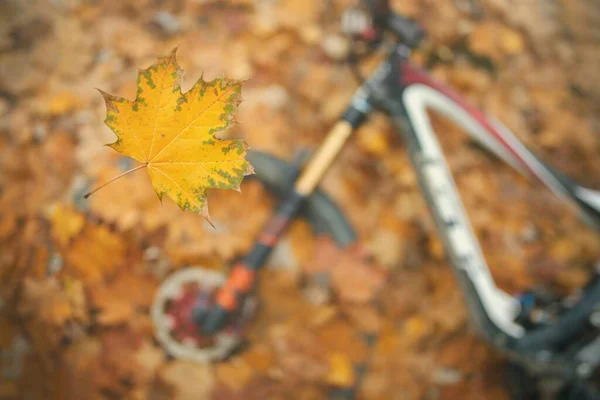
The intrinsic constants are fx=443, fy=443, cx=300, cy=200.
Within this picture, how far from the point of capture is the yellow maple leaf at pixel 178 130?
2.41 ft

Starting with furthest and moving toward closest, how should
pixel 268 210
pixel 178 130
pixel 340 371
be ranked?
pixel 268 210 → pixel 340 371 → pixel 178 130

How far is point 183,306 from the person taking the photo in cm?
193

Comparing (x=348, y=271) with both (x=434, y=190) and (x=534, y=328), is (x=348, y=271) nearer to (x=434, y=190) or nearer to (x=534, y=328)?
(x=434, y=190)

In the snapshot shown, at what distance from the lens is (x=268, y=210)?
6.94 ft

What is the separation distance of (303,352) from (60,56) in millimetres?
1865

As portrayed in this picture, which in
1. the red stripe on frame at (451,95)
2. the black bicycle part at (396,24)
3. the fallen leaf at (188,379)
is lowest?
the fallen leaf at (188,379)

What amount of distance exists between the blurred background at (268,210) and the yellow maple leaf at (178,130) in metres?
1.26

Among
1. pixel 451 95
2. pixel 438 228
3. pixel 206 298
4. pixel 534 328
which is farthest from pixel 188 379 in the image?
pixel 451 95

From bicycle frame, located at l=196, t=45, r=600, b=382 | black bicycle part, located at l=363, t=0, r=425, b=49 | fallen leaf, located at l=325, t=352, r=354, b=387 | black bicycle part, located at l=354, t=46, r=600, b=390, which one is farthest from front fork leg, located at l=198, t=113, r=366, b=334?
fallen leaf, located at l=325, t=352, r=354, b=387

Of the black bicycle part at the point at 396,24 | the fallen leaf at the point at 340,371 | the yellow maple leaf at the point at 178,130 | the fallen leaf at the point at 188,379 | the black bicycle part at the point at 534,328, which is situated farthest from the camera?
the fallen leaf at the point at 340,371

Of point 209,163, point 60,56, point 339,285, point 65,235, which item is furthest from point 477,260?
point 60,56

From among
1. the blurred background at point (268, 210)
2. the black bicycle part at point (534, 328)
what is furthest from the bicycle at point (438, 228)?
the blurred background at point (268, 210)

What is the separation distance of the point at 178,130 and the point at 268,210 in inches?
53.0

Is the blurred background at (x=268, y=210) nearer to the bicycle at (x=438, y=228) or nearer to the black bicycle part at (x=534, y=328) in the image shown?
the bicycle at (x=438, y=228)
